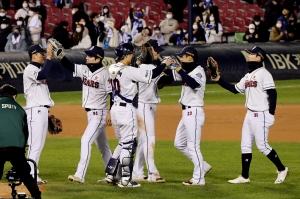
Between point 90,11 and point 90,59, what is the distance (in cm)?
1878

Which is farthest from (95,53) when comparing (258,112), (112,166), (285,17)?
(285,17)

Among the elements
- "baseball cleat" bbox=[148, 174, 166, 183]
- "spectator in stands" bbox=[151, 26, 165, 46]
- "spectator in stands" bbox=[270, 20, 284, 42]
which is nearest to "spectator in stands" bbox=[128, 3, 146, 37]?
"spectator in stands" bbox=[151, 26, 165, 46]

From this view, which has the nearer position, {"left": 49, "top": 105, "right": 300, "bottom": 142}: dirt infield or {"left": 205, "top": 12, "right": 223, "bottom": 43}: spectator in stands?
{"left": 49, "top": 105, "right": 300, "bottom": 142}: dirt infield

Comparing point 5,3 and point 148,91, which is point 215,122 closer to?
point 148,91

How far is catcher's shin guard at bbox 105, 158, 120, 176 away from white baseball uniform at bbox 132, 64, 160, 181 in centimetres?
62

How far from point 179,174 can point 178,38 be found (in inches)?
617

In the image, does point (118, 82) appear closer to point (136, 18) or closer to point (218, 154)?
point (218, 154)

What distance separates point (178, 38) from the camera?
27922mm

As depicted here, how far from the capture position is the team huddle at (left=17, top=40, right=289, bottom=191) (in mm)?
10836

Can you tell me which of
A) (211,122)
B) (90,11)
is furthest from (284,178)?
(90,11)

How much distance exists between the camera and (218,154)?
578 inches

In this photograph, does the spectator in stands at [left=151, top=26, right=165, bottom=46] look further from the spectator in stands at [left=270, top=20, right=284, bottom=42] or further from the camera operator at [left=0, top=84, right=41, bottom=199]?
the camera operator at [left=0, top=84, right=41, bottom=199]

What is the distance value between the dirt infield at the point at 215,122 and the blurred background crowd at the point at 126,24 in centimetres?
474

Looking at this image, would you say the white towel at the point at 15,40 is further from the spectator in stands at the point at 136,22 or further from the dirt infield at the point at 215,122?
the spectator in stands at the point at 136,22
